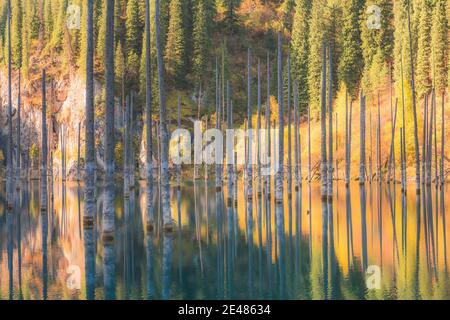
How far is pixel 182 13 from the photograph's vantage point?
371ft

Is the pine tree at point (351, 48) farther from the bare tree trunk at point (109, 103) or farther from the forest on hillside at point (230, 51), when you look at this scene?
the bare tree trunk at point (109, 103)

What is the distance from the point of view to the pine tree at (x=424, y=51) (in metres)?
83.7

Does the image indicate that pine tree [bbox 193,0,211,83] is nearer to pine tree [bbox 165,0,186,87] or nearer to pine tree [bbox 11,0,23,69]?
pine tree [bbox 165,0,186,87]

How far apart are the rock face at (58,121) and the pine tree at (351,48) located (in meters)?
43.5

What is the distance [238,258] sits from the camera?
62.2 feet

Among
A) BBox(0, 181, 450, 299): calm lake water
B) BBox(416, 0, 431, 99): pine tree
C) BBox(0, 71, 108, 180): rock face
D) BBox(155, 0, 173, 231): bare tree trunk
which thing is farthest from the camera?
BBox(0, 71, 108, 180): rock face

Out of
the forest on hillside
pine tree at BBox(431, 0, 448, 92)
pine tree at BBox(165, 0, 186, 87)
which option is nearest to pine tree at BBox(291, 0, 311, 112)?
the forest on hillside

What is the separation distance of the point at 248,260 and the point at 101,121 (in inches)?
3198

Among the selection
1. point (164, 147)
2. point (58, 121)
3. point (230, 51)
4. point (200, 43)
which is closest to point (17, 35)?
point (58, 121)

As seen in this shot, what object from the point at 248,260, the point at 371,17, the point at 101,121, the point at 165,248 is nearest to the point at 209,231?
the point at 165,248

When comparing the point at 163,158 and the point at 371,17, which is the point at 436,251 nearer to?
the point at 163,158

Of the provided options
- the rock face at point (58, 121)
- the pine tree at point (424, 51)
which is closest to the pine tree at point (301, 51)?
the pine tree at point (424, 51)

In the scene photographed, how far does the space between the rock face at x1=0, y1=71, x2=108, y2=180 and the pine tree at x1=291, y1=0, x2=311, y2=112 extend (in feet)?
120

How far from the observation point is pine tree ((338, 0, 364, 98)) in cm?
10012
